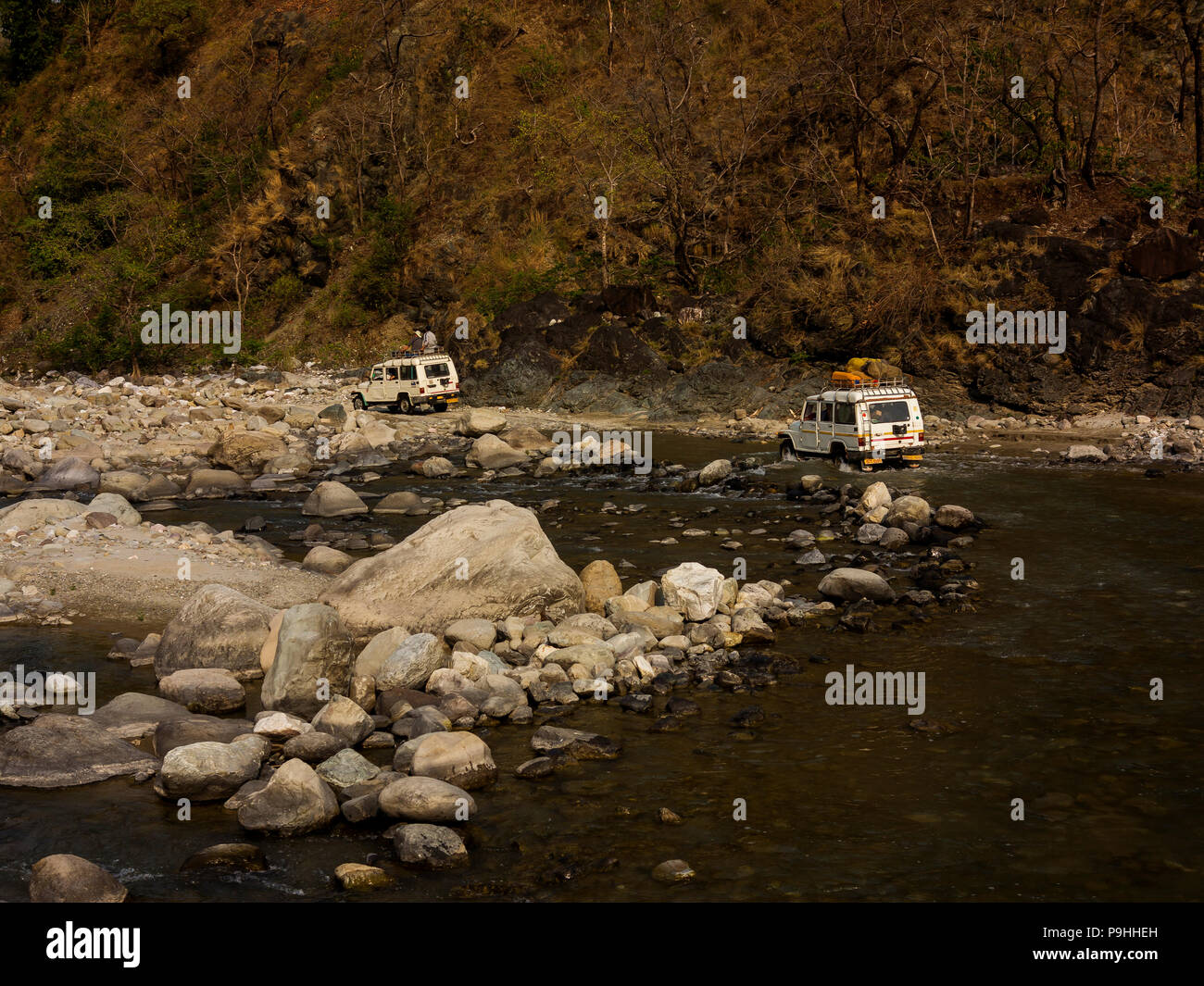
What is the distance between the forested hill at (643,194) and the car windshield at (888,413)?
10408 mm

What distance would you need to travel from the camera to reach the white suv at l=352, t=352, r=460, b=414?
37.3m

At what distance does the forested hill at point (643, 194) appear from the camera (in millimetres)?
35688

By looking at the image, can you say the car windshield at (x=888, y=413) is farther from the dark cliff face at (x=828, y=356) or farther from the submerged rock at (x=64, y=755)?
the submerged rock at (x=64, y=755)

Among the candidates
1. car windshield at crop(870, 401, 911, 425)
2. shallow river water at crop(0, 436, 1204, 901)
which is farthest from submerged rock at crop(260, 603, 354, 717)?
car windshield at crop(870, 401, 911, 425)

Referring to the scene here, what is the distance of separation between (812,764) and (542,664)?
12.5ft

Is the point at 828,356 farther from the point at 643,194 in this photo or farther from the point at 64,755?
the point at 64,755

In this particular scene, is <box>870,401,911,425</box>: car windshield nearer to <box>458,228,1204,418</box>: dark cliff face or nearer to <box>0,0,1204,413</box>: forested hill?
<box>458,228,1204,418</box>: dark cliff face

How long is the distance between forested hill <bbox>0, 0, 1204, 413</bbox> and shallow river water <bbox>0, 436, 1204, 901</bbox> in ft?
72.4

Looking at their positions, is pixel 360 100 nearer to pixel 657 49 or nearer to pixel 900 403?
pixel 657 49

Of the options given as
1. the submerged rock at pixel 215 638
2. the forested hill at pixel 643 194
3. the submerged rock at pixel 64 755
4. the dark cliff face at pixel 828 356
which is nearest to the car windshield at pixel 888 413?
the dark cliff face at pixel 828 356

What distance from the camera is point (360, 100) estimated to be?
55375 millimetres

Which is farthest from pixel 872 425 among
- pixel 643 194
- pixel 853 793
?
pixel 643 194

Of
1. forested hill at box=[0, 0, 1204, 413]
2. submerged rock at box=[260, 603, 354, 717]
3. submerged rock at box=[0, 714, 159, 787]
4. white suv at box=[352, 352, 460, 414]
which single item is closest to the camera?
submerged rock at box=[0, 714, 159, 787]
